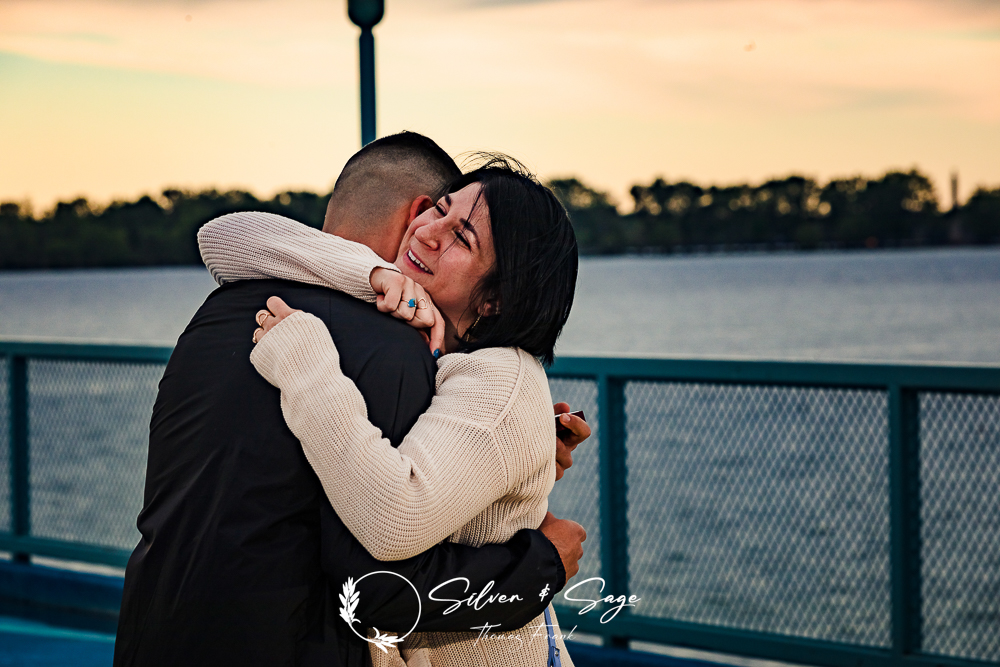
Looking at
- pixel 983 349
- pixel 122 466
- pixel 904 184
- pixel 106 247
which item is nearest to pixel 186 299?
pixel 106 247

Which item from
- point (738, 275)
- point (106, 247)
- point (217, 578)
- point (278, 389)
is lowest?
A: point (738, 275)

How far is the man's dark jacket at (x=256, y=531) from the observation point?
1.58 meters

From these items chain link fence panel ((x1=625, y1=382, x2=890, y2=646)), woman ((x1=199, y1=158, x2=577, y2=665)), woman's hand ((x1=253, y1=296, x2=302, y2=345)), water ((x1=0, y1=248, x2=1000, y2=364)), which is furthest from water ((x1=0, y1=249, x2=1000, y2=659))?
water ((x1=0, y1=248, x2=1000, y2=364))

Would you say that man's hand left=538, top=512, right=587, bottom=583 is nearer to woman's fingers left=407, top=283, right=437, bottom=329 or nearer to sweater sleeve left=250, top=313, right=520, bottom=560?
sweater sleeve left=250, top=313, right=520, bottom=560

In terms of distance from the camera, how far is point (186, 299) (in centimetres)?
13088

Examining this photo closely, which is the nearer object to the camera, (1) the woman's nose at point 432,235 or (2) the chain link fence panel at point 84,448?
(1) the woman's nose at point 432,235

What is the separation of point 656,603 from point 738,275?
565 feet

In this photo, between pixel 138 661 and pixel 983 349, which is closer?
pixel 138 661

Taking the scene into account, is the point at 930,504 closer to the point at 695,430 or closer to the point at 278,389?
the point at 695,430

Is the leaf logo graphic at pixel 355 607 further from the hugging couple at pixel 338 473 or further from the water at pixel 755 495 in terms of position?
the water at pixel 755 495

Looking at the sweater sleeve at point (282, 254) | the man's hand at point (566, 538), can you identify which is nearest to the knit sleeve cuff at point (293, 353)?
the sweater sleeve at point (282, 254)

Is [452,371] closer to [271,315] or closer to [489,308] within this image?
[489,308]

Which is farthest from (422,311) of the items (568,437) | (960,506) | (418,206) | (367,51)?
(960,506)

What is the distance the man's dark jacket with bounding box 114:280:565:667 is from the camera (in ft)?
5.17
